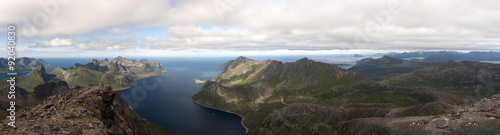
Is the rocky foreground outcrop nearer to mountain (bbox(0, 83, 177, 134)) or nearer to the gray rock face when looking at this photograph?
mountain (bbox(0, 83, 177, 134))

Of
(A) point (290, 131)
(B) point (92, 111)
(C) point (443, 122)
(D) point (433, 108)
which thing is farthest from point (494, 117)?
(B) point (92, 111)

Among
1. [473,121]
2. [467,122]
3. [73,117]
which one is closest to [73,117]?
[73,117]

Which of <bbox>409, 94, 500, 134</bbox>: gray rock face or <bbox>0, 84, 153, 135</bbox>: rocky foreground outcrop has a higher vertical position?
<bbox>0, 84, 153, 135</bbox>: rocky foreground outcrop

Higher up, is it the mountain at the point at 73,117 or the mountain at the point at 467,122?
the mountain at the point at 73,117

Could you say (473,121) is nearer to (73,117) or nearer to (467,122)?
(467,122)

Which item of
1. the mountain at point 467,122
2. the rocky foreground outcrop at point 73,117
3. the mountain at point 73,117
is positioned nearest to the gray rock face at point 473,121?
the mountain at point 467,122

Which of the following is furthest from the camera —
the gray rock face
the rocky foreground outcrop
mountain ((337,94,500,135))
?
mountain ((337,94,500,135))

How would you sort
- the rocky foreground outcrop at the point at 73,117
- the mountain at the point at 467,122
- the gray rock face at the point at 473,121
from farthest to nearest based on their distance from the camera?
the mountain at the point at 467,122 < the gray rock face at the point at 473,121 < the rocky foreground outcrop at the point at 73,117

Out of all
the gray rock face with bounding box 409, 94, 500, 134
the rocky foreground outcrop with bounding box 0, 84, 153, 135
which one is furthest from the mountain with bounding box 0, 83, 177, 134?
the gray rock face with bounding box 409, 94, 500, 134

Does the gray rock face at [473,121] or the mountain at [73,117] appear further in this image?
the gray rock face at [473,121]

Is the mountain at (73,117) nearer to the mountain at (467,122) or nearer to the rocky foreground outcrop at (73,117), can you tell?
the rocky foreground outcrop at (73,117)
